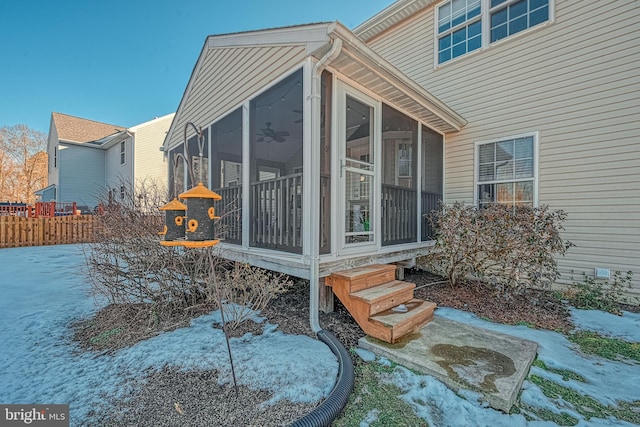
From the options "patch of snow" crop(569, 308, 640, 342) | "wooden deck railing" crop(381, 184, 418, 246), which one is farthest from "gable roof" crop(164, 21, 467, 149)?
"patch of snow" crop(569, 308, 640, 342)

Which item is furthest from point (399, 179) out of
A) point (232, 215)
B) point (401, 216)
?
point (232, 215)

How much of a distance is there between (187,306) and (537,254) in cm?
488

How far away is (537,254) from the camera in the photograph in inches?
160

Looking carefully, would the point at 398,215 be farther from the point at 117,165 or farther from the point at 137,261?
the point at 117,165

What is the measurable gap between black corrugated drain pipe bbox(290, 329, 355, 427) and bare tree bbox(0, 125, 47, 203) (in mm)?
29164

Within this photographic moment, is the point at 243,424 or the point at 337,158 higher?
the point at 337,158

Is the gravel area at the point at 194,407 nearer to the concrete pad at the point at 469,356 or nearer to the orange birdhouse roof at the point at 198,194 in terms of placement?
the concrete pad at the point at 469,356

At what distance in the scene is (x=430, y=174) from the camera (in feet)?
19.5

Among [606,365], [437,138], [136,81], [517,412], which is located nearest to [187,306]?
[517,412]

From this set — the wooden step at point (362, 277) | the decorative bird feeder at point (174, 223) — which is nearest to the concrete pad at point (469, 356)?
the wooden step at point (362, 277)

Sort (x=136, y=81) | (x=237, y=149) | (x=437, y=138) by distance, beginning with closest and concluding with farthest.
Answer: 1. (x=437, y=138)
2. (x=237, y=149)
3. (x=136, y=81)

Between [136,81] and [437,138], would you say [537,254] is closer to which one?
[437,138]

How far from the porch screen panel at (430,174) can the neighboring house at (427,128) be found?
0.12ft

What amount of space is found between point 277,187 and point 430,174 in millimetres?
3610
